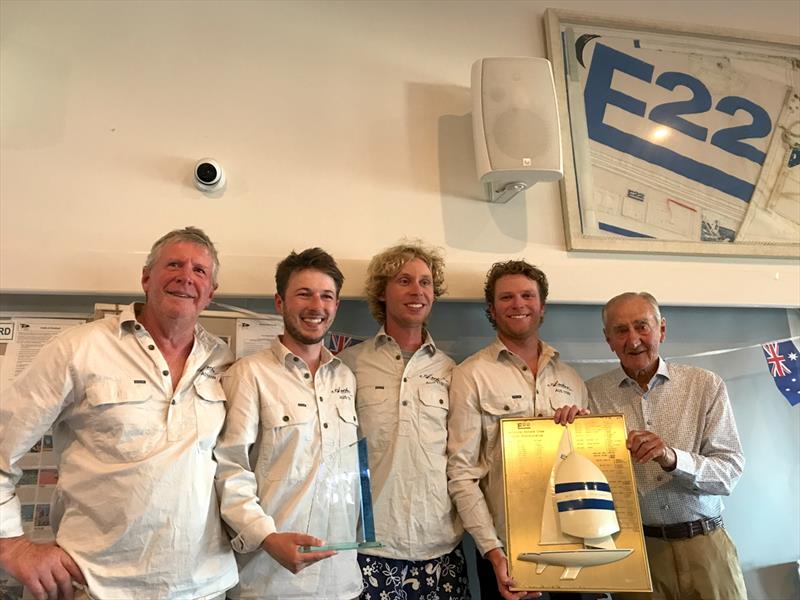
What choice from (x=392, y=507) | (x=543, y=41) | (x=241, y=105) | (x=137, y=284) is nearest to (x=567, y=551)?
(x=392, y=507)

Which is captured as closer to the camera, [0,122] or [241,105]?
[0,122]

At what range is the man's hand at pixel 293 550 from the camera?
48.4 inches

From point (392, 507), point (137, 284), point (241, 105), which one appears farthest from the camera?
point (241, 105)

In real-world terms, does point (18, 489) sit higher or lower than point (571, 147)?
lower

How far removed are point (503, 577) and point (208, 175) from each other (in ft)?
5.36

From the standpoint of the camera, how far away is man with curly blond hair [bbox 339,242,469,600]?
1502 mm

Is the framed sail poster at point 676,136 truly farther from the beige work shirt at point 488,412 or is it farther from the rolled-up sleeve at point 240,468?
the rolled-up sleeve at point 240,468

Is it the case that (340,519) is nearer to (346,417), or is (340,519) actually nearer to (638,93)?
(346,417)

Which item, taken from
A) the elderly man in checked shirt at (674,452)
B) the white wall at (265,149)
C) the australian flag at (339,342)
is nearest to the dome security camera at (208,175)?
the white wall at (265,149)

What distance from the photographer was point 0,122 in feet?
6.47

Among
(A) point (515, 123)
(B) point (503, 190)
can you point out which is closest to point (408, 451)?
(B) point (503, 190)

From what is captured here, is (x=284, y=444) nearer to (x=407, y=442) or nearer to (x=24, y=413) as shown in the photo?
(x=407, y=442)

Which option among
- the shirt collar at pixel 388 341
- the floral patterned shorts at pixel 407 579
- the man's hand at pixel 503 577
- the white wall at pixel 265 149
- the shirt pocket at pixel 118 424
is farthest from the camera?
the white wall at pixel 265 149

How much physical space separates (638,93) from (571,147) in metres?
0.46
